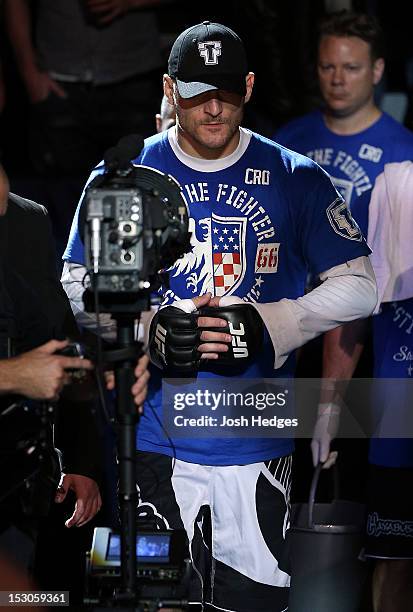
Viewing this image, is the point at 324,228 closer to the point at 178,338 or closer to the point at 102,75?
the point at 178,338

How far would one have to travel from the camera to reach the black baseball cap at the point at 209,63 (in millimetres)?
4258

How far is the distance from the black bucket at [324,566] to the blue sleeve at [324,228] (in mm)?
1014

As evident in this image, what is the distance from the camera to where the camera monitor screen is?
364 cm

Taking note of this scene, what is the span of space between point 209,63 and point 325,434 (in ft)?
4.68

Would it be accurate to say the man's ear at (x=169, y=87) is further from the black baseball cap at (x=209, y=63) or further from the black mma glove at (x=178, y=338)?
the black mma glove at (x=178, y=338)

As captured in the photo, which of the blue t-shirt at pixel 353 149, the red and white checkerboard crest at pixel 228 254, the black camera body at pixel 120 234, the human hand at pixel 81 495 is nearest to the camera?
the black camera body at pixel 120 234

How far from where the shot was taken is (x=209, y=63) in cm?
427

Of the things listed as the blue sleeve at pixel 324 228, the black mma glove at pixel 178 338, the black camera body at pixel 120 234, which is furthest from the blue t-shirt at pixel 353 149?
the black camera body at pixel 120 234

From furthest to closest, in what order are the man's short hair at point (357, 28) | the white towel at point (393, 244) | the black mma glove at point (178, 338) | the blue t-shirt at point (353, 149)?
1. the man's short hair at point (357, 28)
2. the blue t-shirt at point (353, 149)
3. the white towel at point (393, 244)
4. the black mma glove at point (178, 338)

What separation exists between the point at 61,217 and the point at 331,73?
1.40m

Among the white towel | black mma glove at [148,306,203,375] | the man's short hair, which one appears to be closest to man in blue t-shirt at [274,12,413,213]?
the man's short hair

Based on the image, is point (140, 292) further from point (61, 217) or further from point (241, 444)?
point (61, 217)

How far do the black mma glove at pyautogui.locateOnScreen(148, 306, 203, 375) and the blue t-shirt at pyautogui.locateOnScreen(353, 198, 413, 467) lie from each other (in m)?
1.49

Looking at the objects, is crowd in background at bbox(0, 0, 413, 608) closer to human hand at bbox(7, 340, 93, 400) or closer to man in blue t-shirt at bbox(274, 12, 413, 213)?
man in blue t-shirt at bbox(274, 12, 413, 213)
